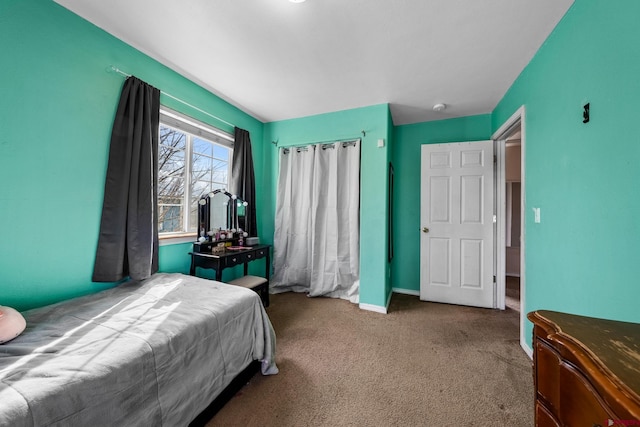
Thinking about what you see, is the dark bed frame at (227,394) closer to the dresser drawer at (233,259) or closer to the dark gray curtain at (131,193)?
the dresser drawer at (233,259)

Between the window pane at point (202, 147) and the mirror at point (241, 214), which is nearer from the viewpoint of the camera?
the window pane at point (202, 147)

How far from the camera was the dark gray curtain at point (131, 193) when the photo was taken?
68.0 inches

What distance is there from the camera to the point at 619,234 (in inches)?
41.7

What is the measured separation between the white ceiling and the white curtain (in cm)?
84

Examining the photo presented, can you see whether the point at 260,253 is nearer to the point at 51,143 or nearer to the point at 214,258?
the point at 214,258

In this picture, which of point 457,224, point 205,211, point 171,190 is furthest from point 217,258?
point 457,224

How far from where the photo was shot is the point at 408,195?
3.38m

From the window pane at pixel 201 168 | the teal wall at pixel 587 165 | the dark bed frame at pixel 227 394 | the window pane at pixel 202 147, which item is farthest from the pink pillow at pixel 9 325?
the teal wall at pixel 587 165

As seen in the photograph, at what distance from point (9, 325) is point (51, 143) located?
3.66 feet

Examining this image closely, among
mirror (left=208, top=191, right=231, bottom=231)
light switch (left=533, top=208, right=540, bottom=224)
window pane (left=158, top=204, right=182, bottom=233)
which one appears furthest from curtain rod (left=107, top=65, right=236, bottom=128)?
light switch (left=533, top=208, right=540, bottom=224)

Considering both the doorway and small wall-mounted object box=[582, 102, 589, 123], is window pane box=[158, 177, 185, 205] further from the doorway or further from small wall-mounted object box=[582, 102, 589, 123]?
the doorway

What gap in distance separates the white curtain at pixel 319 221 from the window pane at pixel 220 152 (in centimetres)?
77

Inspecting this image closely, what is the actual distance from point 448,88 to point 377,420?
9.66 ft

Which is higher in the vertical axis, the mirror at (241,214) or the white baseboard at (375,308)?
the mirror at (241,214)
